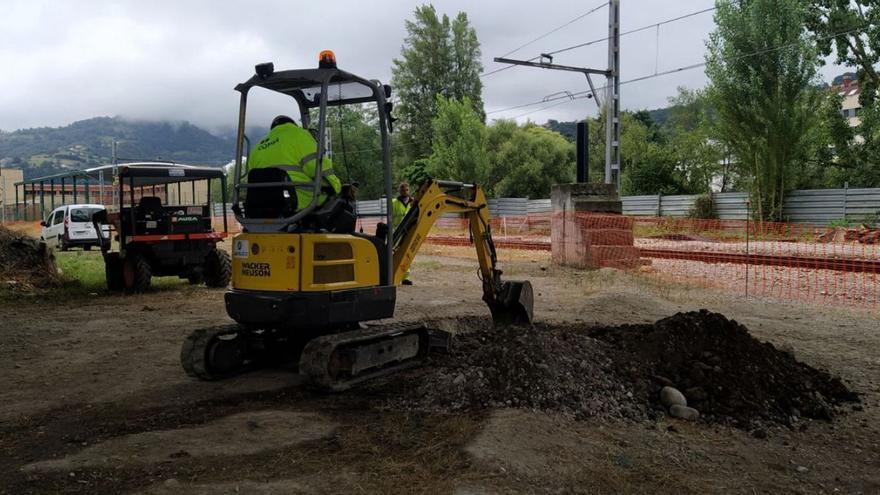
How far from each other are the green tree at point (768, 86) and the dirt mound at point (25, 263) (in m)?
26.0

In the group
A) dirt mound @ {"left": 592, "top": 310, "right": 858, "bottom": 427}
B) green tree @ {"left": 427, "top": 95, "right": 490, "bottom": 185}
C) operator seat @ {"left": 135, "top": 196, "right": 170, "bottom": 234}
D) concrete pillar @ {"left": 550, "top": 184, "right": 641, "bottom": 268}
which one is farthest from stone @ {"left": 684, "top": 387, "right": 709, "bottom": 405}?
green tree @ {"left": 427, "top": 95, "right": 490, "bottom": 185}

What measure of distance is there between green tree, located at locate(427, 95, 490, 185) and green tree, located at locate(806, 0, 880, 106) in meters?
18.7

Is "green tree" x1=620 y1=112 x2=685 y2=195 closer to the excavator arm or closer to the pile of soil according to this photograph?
the excavator arm

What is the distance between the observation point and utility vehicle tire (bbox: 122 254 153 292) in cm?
1250

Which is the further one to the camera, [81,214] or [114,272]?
[81,214]

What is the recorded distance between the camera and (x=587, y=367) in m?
5.77

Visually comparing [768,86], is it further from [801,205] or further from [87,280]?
[87,280]

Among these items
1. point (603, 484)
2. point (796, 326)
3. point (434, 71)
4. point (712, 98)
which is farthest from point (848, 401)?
point (434, 71)

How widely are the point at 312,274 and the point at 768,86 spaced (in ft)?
93.2

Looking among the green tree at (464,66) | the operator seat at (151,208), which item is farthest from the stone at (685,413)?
the green tree at (464,66)

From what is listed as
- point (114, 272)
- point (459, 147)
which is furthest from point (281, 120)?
point (459, 147)

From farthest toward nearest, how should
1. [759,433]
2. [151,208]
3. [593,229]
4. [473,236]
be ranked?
[593,229]
[151,208]
[473,236]
[759,433]

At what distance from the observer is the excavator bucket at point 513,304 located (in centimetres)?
776

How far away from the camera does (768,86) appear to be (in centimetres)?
2853
